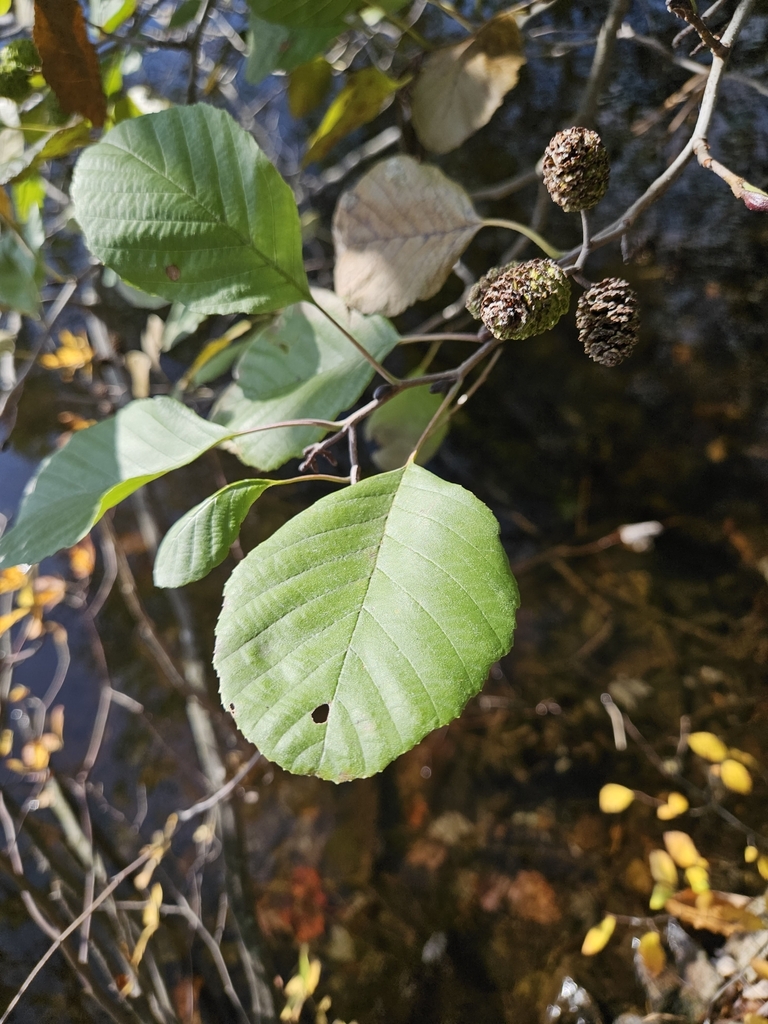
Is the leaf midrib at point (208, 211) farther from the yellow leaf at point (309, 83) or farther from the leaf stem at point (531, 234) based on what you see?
the yellow leaf at point (309, 83)

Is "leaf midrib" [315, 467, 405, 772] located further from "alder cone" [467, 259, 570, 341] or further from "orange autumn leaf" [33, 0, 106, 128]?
"orange autumn leaf" [33, 0, 106, 128]

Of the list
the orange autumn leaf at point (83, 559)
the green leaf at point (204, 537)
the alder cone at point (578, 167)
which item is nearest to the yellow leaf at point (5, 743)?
the orange autumn leaf at point (83, 559)

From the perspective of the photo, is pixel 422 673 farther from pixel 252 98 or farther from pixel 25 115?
pixel 252 98

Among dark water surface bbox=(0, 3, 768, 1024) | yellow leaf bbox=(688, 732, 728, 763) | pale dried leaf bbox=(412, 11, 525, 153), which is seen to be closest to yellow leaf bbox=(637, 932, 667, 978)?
dark water surface bbox=(0, 3, 768, 1024)

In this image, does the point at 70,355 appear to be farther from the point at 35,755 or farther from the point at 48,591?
the point at 35,755

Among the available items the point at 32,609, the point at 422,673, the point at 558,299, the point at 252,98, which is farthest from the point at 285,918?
the point at 252,98

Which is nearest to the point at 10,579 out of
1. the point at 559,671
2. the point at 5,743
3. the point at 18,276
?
the point at 5,743

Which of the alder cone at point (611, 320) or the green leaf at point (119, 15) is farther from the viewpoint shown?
the green leaf at point (119, 15)
